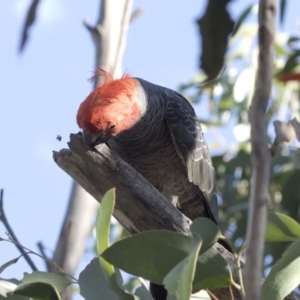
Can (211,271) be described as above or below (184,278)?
below

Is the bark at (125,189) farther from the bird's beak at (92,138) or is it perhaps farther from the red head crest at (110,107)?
the red head crest at (110,107)

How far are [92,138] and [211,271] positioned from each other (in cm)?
108

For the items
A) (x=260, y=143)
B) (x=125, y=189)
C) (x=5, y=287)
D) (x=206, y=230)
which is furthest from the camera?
(x=125, y=189)

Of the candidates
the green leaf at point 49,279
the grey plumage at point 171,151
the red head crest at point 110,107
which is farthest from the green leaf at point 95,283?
the grey plumage at point 171,151

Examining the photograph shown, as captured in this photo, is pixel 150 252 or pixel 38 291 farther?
pixel 38 291

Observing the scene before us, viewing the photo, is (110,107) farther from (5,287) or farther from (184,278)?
(184,278)

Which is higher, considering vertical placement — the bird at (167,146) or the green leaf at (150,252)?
the green leaf at (150,252)

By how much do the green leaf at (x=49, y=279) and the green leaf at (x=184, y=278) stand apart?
47cm

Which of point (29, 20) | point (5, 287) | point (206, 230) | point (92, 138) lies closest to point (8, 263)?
point (5, 287)

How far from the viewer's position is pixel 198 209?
2.98 metres

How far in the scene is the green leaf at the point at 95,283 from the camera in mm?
1481

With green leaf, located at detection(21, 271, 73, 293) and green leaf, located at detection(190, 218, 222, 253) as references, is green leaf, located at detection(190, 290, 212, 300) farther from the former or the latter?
green leaf, located at detection(190, 218, 222, 253)

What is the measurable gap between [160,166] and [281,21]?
7.13ft

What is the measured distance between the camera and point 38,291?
1.30 meters
